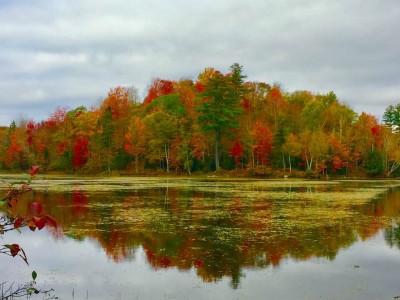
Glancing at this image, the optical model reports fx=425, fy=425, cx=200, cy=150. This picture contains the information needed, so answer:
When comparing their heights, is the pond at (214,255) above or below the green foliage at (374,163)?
below

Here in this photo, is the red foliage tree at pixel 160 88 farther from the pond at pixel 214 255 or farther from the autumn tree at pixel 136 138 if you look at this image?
the pond at pixel 214 255

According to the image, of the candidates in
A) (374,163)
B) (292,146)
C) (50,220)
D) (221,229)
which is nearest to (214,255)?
(221,229)

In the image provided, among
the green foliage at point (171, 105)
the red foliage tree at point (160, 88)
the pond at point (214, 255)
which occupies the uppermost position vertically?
the red foliage tree at point (160, 88)

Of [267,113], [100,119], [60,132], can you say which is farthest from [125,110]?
[267,113]

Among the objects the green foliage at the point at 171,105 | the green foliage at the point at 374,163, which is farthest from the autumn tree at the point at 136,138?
the green foliage at the point at 374,163

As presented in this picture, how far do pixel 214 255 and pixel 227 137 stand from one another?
56.0m

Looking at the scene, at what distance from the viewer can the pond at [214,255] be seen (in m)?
8.80

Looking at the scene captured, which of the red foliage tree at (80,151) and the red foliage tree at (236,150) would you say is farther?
the red foliage tree at (80,151)

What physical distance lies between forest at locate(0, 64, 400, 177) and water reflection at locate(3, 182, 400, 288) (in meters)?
38.4

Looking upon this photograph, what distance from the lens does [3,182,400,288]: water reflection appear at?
36.8ft

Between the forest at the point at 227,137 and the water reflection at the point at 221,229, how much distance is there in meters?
38.4

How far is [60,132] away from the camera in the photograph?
7750cm

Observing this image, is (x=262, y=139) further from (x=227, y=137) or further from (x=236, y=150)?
(x=227, y=137)

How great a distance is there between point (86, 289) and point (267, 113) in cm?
6348
